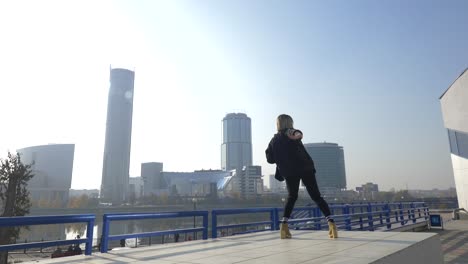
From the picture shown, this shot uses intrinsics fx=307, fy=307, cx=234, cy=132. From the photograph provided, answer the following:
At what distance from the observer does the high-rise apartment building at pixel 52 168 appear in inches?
5512

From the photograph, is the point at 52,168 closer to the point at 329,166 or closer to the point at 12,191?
the point at 329,166

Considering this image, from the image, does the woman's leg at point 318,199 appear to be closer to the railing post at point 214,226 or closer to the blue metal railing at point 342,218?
the blue metal railing at point 342,218

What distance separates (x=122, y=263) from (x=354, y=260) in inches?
100.0

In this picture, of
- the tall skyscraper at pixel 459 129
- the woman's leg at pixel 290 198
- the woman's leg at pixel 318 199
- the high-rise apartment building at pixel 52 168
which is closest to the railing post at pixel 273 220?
the woman's leg at pixel 290 198

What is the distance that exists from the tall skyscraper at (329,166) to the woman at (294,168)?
188 m

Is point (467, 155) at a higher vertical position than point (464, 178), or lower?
higher

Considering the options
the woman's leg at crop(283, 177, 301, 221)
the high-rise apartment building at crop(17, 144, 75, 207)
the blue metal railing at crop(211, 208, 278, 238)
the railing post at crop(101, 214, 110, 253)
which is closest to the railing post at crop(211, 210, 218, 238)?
the blue metal railing at crop(211, 208, 278, 238)

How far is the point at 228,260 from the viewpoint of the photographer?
11.5ft

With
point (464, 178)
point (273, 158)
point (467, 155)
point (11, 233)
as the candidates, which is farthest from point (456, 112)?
point (11, 233)

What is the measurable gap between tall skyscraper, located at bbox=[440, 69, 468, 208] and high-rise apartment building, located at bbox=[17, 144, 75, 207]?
14805 centimetres

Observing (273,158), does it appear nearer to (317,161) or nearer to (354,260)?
(354,260)

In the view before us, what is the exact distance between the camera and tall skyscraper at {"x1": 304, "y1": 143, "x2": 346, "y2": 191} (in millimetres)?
188500

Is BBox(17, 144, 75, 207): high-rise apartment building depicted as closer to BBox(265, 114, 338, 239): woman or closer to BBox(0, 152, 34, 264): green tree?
BBox(0, 152, 34, 264): green tree

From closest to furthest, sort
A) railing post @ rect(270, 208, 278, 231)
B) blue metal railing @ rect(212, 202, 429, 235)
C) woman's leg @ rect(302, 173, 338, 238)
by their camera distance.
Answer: woman's leg @ rect(302, 173, 338, 238), blue metal railing @ rect(212, 202, 429, 235), railing post @ rect(270, 208, 278, 231)
